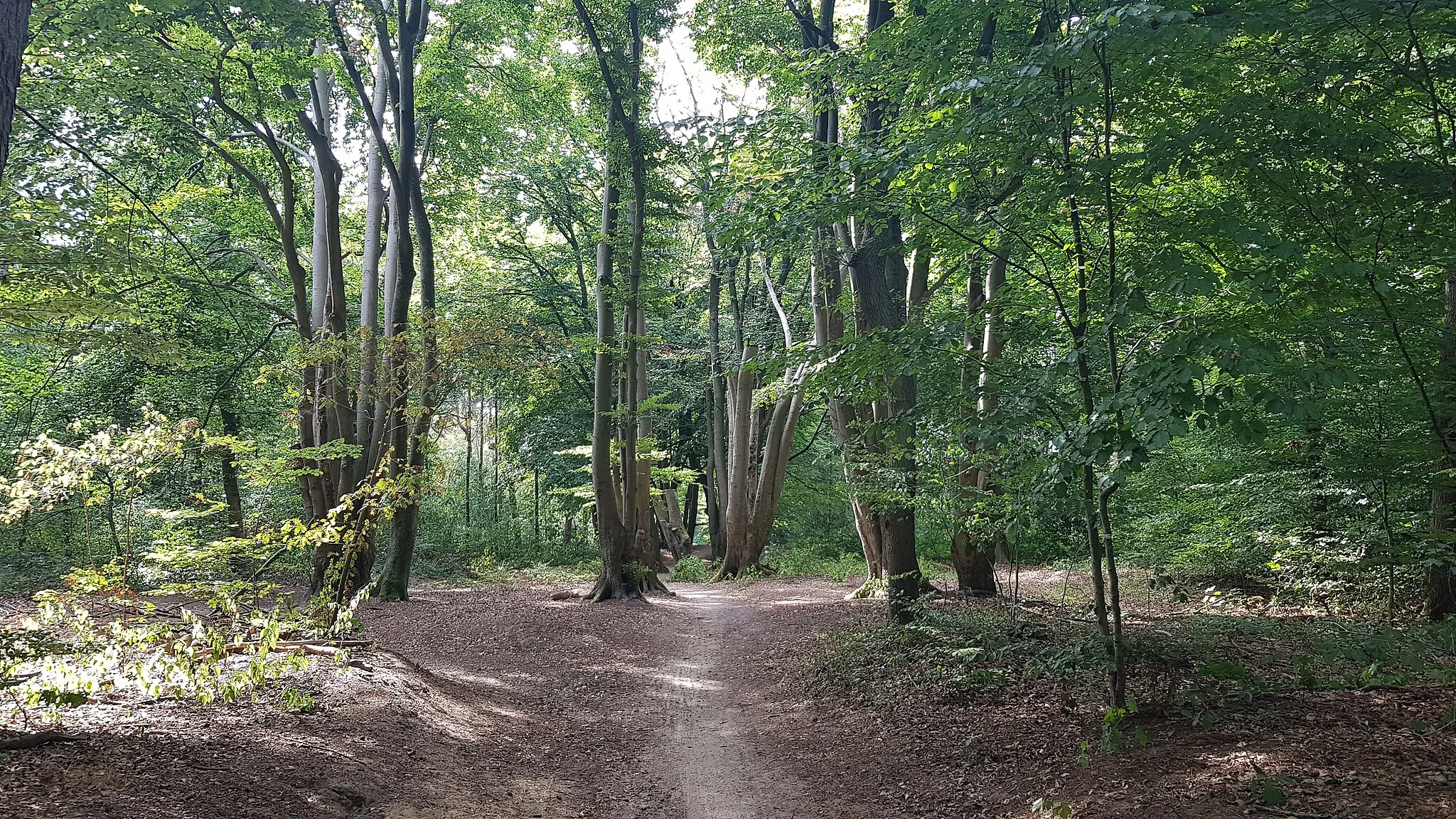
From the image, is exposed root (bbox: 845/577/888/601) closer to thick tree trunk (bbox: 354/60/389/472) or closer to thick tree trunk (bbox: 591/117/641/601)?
thick tree trunk (bbox: 591/117/641/601)

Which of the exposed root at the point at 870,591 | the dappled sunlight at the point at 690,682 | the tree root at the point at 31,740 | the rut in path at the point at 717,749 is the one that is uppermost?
the tree root at the point at 31,740

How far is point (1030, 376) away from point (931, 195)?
96.7 inches

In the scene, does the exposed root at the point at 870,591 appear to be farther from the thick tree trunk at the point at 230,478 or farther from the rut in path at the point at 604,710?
the thick tree trunk at the point at 230,478

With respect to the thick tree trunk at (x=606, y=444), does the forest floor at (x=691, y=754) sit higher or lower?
lower

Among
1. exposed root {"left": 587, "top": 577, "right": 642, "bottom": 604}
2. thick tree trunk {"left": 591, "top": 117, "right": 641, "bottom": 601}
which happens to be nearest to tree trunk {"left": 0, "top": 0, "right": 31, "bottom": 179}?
thick tree trunk {"left": 591, "top": 117, "right": 641, "bottom": 601}

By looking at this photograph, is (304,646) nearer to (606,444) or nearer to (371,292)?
(371,292)

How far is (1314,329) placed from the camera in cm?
425

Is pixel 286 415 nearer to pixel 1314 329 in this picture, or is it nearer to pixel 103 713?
pixel 103 713

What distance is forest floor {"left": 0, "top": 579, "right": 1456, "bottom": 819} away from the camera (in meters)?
3.75

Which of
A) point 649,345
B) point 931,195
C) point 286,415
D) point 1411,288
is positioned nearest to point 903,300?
point 931,195

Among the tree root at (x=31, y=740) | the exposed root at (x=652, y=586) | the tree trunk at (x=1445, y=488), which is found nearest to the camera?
the tree root at (x=31, y=740)

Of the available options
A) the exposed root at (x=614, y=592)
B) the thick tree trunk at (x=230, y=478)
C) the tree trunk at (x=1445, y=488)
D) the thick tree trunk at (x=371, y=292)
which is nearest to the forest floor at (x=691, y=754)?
the tree trunk at (x=1445, y=488)

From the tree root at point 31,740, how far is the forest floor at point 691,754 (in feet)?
0.28

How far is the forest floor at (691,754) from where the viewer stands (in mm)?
3750
